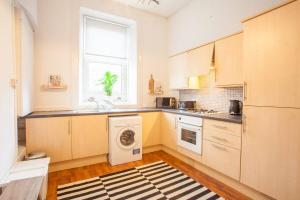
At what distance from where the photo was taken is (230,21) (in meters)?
2.49

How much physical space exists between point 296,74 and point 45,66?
323cm

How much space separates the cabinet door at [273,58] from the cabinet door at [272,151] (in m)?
0.12

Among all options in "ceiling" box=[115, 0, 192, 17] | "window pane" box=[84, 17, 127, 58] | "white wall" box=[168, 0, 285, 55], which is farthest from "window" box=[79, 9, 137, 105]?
"white wall" box=[168, 0, 285, 55]

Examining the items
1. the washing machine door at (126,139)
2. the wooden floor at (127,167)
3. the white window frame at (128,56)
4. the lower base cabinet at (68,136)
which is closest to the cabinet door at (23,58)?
the lower base cabinet at (68,136)

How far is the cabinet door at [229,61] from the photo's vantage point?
83.4 inches

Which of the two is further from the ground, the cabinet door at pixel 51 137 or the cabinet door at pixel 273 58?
the cabinet door at pixel 273 58

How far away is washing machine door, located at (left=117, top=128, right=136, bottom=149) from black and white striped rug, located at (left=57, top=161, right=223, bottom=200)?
46 cm

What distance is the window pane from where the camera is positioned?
3.17 m

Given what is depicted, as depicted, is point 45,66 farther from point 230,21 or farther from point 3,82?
point 230,21

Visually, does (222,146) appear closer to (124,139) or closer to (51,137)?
(124,139)

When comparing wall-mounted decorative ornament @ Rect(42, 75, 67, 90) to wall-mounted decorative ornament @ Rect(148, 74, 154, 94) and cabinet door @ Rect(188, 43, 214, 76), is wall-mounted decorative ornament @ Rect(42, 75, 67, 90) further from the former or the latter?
cabinet door @ Rect(188, 43, 214, 76)

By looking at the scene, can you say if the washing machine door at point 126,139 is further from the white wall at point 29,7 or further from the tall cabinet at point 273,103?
the white wall at point 29,7

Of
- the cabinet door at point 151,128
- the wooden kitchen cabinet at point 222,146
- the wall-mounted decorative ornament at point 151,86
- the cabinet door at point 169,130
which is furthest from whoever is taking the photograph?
the wall-mounted decorative ornament at point 151,86

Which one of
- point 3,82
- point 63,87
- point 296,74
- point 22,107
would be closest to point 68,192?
point 22,107
